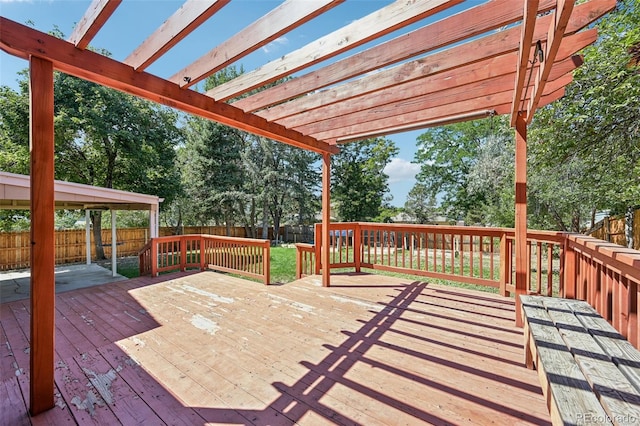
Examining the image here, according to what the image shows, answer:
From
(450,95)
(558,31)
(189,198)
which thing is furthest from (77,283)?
(189,198)

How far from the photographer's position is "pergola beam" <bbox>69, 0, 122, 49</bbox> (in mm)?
1516

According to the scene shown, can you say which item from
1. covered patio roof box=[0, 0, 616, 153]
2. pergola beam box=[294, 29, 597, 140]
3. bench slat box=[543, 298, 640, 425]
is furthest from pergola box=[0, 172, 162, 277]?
bench slat box=[543, 298, 640, 425]

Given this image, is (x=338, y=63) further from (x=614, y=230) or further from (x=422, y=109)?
Answer: (x=614, y=230)

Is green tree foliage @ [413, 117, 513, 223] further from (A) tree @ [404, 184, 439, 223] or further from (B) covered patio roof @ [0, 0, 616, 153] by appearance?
(B) covered patio roof @ [0, 0, 616, 153]

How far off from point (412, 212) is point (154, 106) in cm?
1567

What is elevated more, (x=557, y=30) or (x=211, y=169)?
(x=211, y=169)

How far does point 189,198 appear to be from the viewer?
1514 centimetres

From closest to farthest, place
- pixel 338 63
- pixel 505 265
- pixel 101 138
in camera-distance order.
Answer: pixel 338 63 < pixel 505 265 < pixel 101 138

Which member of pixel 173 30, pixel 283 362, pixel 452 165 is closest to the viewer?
pixel 173 30

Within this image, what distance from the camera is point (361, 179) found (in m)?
18.2

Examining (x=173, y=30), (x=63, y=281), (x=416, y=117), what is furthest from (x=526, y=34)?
(x=63, y=281)

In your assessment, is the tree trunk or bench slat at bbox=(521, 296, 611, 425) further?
the tree trunk

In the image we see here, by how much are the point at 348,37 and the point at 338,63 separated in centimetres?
42

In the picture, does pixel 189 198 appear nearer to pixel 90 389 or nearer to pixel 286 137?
pixel 286 137
